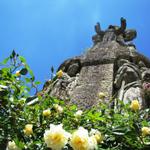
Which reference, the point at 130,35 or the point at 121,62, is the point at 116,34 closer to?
the point at 130,35

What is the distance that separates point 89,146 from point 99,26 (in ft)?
23.7

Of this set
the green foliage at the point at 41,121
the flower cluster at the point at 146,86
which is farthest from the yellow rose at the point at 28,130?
the flower cluster at the point at 146,86

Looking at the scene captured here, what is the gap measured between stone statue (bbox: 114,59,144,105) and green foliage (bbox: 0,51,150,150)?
2006 millimetres

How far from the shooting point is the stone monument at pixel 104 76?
5.45 meters

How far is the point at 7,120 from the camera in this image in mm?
2688

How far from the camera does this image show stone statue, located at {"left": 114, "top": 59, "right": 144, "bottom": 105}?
5274 mm

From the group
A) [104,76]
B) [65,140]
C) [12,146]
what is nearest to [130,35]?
[104,76]

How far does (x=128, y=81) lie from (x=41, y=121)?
307cm

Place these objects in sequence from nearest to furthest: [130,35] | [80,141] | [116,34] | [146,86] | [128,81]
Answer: [80,141], [146,86], [128,81], [116,34], [130,35]

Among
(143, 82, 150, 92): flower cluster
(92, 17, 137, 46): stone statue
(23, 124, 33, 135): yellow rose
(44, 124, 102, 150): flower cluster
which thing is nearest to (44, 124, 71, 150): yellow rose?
(44, 124, 102, 150): flower cluster

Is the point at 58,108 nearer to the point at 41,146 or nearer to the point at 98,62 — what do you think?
the point at 41,146

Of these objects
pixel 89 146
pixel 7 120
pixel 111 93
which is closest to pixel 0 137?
pixel 7 120

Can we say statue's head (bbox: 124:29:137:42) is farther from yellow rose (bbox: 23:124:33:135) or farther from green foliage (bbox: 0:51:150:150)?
yellow rose (bbox: 23:124:33:135)

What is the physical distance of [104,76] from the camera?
595cm
